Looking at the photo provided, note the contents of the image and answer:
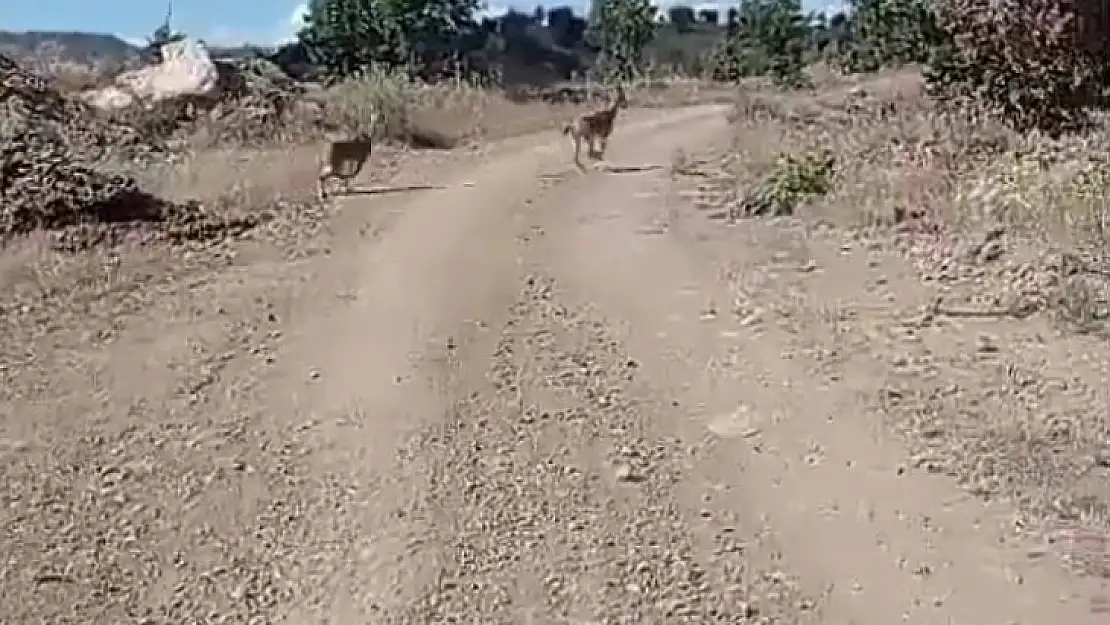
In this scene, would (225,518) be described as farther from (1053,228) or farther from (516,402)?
(1053,228)

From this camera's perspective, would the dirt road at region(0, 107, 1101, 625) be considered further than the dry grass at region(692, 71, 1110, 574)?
No

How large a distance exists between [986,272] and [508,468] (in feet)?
15.6

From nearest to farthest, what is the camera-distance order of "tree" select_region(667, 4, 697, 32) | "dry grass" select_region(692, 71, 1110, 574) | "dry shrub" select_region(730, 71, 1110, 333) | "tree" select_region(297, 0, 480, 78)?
"dry grass" select_region(692, 71, 1110, 574)
"dry shrub" select_region(730, 71, 1110, 333)
"tree" select_region(297, 0, 480, 78)
"tree" select_region(667, 4, 697, 32)

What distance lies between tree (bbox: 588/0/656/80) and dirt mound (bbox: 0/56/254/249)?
5184 cm

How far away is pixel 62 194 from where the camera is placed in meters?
14.0

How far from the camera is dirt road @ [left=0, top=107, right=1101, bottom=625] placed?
541 cm

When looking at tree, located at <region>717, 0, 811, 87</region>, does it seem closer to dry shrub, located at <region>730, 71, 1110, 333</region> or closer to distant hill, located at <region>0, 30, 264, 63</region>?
distant hill, located at <region>0, 30, 264, 63</region>

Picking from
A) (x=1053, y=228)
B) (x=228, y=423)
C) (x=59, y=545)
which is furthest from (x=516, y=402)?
(x=1053, y=228)

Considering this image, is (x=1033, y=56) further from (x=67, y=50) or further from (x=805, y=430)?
(x=67, y=50)

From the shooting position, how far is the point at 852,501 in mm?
6277

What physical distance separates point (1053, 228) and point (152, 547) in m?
6.97

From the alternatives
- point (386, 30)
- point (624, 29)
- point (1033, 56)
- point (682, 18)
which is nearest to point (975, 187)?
point (1033, 56)

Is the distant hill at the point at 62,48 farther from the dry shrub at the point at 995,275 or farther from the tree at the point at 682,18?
the tree at the point at 682,18

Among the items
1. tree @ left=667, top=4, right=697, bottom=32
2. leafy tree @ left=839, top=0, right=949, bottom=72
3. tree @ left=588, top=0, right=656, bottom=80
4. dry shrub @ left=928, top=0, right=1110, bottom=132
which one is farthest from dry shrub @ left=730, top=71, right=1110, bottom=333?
tree @ left=667, top=4, right=697, bottom=32
